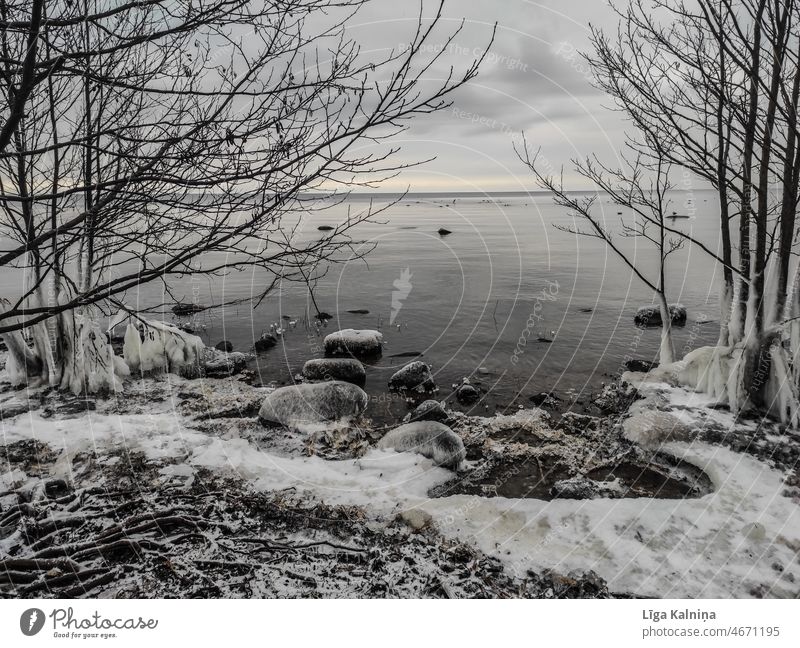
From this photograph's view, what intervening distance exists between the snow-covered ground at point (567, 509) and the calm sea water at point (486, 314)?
2838mm

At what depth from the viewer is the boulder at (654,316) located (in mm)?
15148

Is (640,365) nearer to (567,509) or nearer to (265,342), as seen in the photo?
(567,509)

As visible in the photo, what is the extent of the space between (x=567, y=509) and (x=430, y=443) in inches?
86.0

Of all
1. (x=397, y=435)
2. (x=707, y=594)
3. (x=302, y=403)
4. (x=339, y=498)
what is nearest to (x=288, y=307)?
(x=302, y=403)

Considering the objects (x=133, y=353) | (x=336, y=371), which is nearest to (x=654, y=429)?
(x=336, y=371)

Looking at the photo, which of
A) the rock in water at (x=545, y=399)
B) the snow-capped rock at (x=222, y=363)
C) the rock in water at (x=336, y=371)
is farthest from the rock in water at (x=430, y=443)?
the snow-capped rock at (x=222, y=363)

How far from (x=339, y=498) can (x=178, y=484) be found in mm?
1991

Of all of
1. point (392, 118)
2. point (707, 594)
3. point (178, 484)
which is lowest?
point (707, 594)

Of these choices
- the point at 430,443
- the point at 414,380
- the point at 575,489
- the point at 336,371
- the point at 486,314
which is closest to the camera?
the point at 575,489

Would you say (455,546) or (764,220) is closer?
(455,546)

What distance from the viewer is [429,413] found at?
8219mm

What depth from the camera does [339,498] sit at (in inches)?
204

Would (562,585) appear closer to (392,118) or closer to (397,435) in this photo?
(397,435)

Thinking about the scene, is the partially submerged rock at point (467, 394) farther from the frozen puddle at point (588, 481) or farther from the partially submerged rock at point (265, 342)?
the partially submerged rock at point (265, 342)
